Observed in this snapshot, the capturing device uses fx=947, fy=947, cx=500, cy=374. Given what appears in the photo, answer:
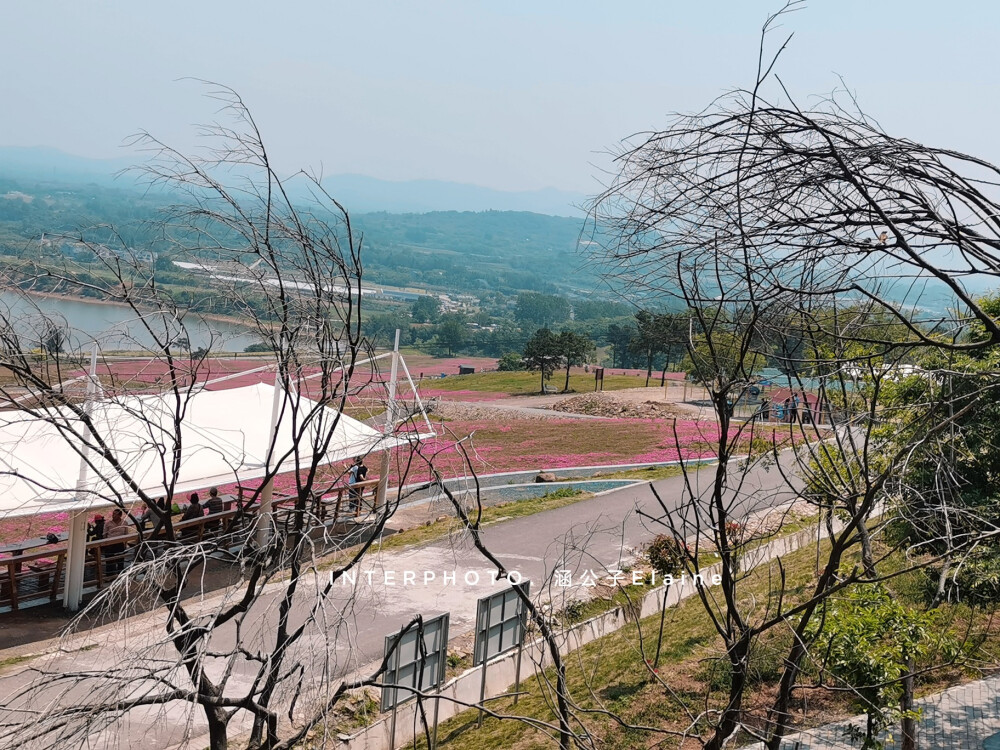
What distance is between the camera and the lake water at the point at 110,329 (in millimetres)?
5387

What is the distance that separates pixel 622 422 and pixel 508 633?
29.9 m

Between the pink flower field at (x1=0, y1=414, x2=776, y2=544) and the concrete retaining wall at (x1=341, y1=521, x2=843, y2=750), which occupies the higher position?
the concrete retaining wall at (x1=341, y1=521, x2=843, y2=750)

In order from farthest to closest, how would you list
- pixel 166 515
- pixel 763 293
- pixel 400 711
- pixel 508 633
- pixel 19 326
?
1. pixel 508 633
2. pixel 400 711
3. pixel 19 326
4. pixel 166 515
5. pixel 763 293

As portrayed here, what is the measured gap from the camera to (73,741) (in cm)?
391

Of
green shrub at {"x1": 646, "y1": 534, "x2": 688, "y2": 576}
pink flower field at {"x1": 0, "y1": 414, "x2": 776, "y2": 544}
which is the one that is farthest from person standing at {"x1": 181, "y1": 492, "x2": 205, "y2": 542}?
green shrub at {"x1": 646, "y1": 534, "x2": 688, "y2": 576}

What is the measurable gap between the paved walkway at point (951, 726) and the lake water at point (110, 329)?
16.9 feet

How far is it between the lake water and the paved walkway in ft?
16.9

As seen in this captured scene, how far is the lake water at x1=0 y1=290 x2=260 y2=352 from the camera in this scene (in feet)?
17.7

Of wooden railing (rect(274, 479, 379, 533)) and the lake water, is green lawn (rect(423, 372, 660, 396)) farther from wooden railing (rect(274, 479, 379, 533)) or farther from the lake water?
the lake water

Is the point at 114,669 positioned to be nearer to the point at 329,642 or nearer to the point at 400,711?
the point at 329,642

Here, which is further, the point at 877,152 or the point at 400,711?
the point at 400,711

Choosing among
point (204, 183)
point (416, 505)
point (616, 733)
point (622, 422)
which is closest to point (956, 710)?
point (616, 733)

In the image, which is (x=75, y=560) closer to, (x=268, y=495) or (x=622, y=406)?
(x=268, y=495)

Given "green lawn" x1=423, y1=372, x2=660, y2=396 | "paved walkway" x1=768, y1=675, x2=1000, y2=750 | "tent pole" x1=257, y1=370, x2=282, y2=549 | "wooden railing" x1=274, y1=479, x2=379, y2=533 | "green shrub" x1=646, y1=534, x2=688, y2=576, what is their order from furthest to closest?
"green lawn" x1=423, y1=372, x2=660, y2=396
"green shrub" x1=646, y1=534, x2=688, y2=576
"paved walkway" x1=768, y1=675, x2=1000, y2=750
"tent pole" x1=257, y1=370, x2=282, y2=549
"wooden railing" x1=274, y1=479, x2=379, y2=533
